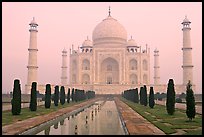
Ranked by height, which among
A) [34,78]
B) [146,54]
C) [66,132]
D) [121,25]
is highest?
[121,25]

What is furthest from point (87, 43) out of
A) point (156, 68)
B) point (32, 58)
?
point (32, 58)

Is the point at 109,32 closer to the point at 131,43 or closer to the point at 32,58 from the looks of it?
the point at 131,43

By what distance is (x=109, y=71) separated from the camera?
137 feet

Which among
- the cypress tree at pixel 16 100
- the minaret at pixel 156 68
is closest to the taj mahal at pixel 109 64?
the minaret at pixel 156 68

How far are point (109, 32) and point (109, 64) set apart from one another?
447 centimetres

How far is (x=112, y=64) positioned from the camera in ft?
137

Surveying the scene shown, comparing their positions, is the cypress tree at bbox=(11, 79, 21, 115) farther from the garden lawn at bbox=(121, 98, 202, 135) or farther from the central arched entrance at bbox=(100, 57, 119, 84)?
the central arched entrance at bbox=(100, 57, 119, 84)

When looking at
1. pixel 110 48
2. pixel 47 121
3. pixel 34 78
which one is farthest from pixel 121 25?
pixel 47 121

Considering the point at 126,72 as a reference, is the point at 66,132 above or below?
below

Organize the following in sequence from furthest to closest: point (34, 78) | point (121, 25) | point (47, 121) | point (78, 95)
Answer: point (121, 25)
point (34, 78)
point (78, 95)
point (47, 121)

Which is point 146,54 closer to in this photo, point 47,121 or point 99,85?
point 99,85

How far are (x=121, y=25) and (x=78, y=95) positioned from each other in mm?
22336

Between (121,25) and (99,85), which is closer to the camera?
(99,85)

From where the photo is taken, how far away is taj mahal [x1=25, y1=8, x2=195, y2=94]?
118 ft
